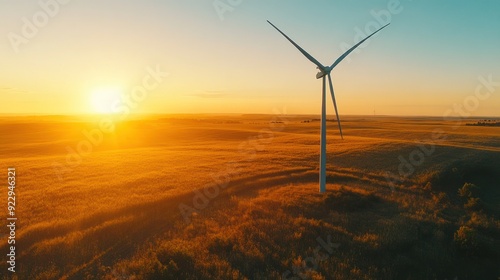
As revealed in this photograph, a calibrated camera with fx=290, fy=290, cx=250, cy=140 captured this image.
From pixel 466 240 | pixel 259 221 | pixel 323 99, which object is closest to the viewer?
pixel 466 240

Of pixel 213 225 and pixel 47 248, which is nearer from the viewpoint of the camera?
pixel 47 248

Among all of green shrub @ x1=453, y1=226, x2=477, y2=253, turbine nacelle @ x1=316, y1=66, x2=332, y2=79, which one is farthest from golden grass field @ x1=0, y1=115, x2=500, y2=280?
turbine nacelle @ x1=316, y1=66, x2=332, y2=79

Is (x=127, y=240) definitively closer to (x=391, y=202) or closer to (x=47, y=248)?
(x=47, y=248)

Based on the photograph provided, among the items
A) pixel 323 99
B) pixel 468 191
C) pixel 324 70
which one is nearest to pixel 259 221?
pixel 323 99

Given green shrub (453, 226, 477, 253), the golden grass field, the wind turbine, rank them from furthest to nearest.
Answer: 1. the wind turbine
2. green shrub (453, 226, 477, 253)
3. the golden grass field

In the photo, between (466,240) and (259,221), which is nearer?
(466,240)

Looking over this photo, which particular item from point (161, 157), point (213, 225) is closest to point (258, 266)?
point (213, 225)

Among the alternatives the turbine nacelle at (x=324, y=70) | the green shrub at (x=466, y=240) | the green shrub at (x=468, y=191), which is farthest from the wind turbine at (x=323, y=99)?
the green shrub at (x=468, y=191)

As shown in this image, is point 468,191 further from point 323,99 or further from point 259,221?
point 259,221

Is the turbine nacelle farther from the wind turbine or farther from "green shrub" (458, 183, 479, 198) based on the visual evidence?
"green shrub" (458, 183, 479, 198)

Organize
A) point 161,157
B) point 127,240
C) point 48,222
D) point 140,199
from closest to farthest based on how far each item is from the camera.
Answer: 1. point 127,240
2. point 48,222
3. point 140,199
4. point 161,157

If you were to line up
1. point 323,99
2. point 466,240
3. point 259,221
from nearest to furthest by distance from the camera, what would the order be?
point 466,240
point 259,221
point 323,99
